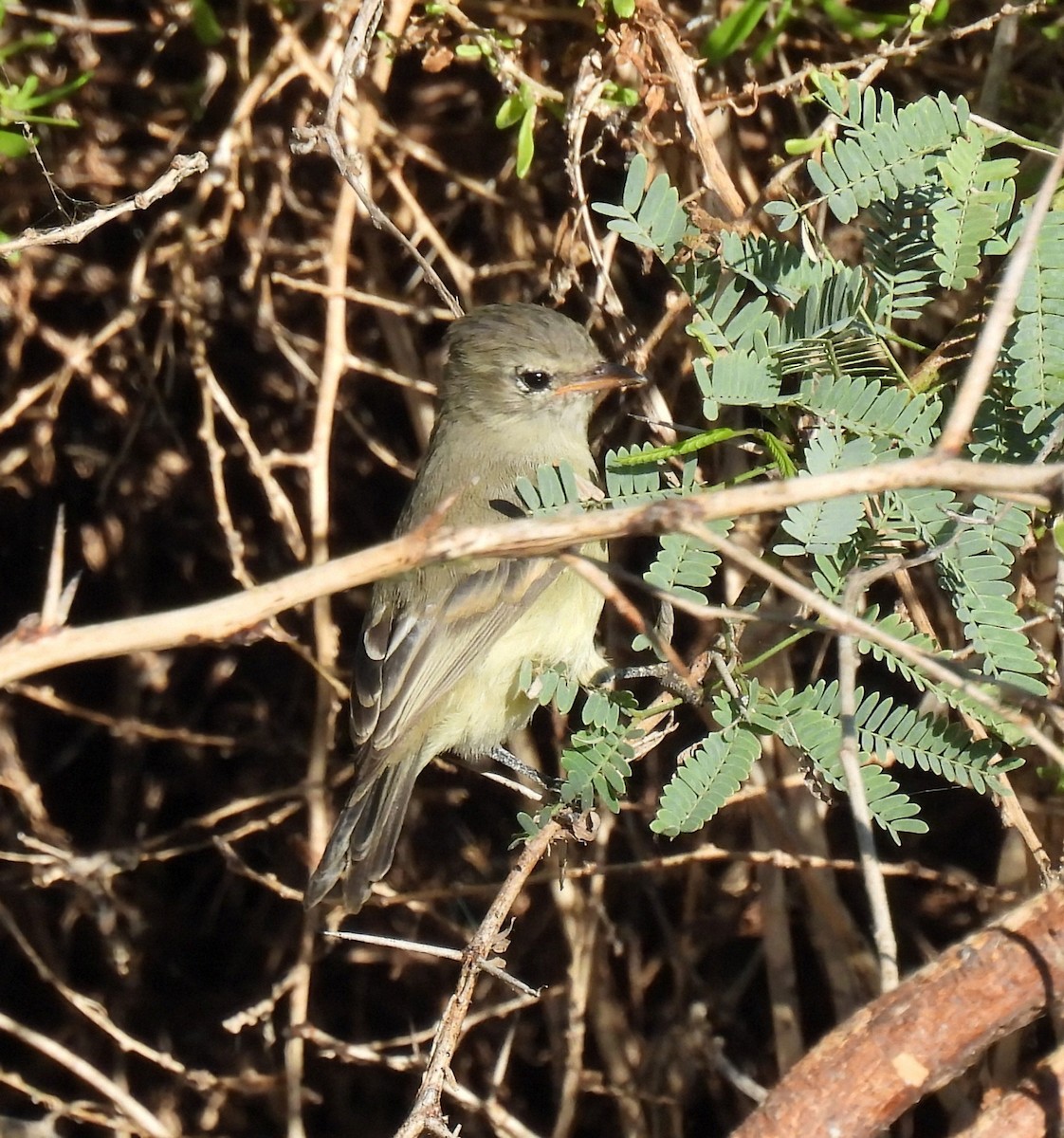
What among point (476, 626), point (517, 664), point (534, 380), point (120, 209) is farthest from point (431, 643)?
point (120, 209)

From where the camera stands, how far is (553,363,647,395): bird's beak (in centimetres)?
335

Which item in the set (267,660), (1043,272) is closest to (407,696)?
(267,660)

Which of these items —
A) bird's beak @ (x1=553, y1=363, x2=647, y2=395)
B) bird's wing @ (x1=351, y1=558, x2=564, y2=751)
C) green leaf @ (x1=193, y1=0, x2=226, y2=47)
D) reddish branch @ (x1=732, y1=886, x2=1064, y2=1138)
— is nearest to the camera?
reddish branch @ (x1=732, y1=886, x2=1064, y2=1138)

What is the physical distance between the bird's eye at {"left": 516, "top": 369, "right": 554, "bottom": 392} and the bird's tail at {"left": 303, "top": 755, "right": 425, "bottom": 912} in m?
1.07

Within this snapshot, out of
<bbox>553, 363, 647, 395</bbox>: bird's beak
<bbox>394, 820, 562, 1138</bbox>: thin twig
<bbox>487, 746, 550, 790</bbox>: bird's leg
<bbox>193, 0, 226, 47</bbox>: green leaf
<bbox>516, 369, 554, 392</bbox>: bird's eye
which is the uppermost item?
<bbox>193, 0, 226, 47</bbox>: green leaf

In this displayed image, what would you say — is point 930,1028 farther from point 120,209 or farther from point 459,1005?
point 120,209

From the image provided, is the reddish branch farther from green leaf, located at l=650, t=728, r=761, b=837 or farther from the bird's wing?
the bird's wing

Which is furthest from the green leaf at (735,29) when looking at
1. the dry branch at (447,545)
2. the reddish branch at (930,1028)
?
the reddish branch at (930,1028)

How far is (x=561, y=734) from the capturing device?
13.1ft

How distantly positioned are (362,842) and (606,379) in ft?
4.21

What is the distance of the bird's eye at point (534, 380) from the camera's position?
3.73m

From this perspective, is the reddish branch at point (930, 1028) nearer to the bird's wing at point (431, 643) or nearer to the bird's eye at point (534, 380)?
the bird's wing at point (431, 643)

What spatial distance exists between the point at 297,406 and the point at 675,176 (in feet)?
4.98

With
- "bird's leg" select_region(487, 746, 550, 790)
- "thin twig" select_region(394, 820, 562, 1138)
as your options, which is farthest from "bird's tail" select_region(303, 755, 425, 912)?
"thin twig" select_region(394, 820, 562, 1138)
